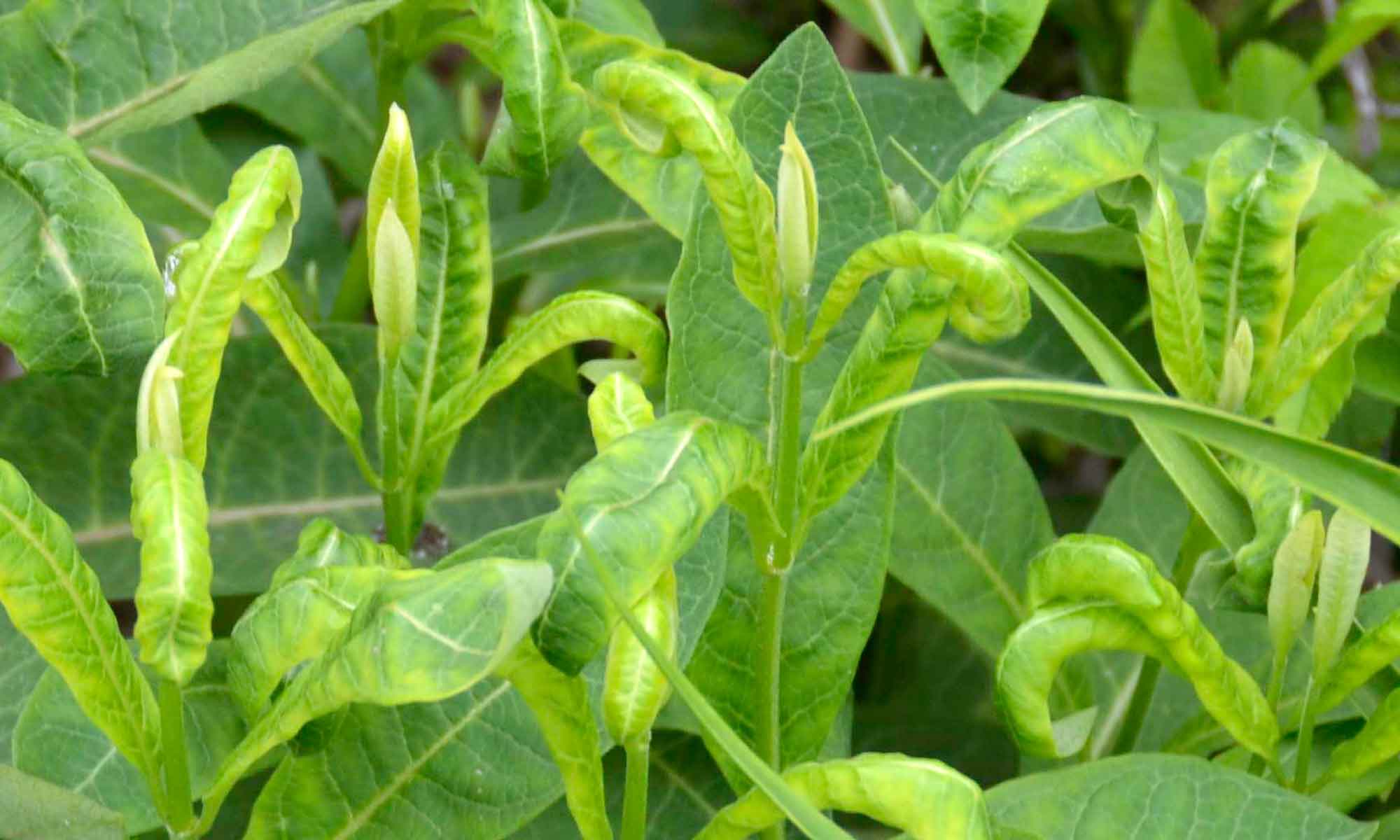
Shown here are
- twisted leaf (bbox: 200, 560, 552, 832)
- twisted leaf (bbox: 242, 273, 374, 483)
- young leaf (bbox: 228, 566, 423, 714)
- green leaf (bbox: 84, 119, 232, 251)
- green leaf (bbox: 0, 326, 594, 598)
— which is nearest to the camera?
twisted leaf (bbox: 200, 560, 552, 832)

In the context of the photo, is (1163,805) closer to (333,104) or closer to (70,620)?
(70,620)

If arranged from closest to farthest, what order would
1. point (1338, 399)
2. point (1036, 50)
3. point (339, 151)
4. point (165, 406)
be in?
point (165, 406)
point (1338, 399)
point (339, 151)
point (1036, 50)

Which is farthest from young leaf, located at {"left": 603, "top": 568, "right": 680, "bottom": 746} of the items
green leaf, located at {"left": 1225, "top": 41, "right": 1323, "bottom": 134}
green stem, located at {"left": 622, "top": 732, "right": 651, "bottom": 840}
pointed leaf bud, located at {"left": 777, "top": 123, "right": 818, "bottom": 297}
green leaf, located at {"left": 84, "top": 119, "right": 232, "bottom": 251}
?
green leaf, located at {"left": 1225, "top": 41, "right": 1323, "bottom": 134}

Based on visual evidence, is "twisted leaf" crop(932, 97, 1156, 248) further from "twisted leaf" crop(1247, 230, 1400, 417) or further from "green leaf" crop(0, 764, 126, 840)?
"green leaf" crop(0, 764, 126, 840)

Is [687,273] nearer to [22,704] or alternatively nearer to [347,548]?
[347,548]

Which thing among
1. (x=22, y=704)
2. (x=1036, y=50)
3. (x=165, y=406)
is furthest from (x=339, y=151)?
(x=1036, y=50)

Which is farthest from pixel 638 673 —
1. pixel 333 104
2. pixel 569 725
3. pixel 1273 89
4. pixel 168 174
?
pixel 1273 89
